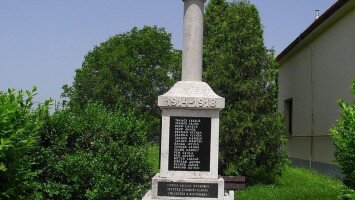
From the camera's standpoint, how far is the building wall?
615 inches

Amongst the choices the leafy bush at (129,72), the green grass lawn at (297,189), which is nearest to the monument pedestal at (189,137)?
the green grass lawn at (297,189)

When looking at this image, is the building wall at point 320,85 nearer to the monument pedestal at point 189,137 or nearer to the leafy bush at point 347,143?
the leafy bush at point 347,143

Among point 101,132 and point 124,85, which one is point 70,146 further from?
point 124,85

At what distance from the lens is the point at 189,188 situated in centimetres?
884

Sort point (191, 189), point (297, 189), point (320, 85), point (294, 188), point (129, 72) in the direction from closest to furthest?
point (191, 189) < point (297, 189) < point (294, 188) < point (320, 85) < point (129, 72)

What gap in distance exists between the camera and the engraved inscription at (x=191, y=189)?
29.0 ft

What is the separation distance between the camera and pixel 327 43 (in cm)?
1755

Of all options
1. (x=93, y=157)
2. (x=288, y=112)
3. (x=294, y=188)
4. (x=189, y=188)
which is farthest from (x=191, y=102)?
(x=288, y=112)

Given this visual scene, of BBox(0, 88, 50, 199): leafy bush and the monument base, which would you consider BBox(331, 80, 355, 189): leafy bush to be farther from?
BBox(0, 88, 50, 199): leafy bush

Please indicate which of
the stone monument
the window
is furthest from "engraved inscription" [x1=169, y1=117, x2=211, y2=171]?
the window

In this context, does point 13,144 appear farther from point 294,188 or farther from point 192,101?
point 294,188

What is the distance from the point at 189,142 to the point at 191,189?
821mm

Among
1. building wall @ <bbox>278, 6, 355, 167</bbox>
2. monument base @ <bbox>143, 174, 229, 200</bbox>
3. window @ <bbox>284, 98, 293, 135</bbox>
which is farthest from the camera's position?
window @ <bbox>284, 98, 293, 135</bbox>

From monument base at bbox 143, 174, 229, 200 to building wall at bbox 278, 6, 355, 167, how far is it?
7.44 metres
